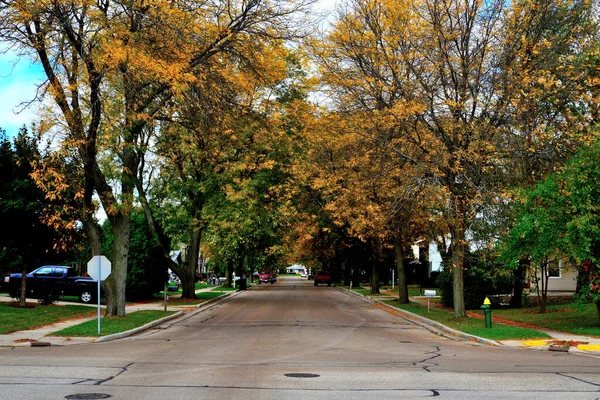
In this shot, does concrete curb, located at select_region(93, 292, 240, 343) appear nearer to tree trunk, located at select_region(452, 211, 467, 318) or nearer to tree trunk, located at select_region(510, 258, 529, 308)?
tree trunk, located at select_region(452, 211, 467, 318)

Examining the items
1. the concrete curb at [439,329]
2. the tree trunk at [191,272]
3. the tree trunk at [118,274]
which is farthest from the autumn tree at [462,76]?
the tree trunk at [191,272]

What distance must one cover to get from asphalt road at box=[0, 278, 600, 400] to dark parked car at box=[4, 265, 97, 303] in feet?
45.8

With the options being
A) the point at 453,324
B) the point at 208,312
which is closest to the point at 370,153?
the point at 453,324

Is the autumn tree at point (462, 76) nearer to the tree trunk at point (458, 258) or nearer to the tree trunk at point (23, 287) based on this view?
the tree trunk at point (458, 258)

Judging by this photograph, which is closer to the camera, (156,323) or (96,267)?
(96,267)

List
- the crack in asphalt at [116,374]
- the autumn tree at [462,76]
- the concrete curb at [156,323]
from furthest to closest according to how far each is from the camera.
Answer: the autumn tree at [462,76]
the concrete curb at [156,323]
the crack in asphalt at [116,374]

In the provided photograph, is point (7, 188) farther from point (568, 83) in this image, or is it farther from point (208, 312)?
point (568, 83)

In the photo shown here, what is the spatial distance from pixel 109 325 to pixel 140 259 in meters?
13.7

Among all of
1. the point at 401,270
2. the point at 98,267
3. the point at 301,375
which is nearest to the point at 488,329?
the point at 301,375

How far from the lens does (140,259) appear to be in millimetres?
34250

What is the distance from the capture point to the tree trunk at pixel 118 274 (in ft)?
76.4

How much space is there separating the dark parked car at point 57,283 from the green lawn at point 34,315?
3942mm

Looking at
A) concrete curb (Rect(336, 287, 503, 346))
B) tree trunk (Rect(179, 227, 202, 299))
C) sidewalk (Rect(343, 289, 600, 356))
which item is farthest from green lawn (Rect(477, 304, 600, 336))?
tree trunk (Rect(179, 227, 202, 299))

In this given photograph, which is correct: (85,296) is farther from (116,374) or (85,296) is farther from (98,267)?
(116,374)
